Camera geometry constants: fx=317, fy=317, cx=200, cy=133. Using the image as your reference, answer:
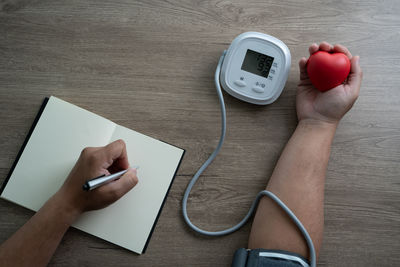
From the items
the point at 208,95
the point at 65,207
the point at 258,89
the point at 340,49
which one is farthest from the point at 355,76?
the point at 65,207

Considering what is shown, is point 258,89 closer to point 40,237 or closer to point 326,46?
point 326,46

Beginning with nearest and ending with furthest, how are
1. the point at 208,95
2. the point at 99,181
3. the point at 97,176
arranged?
1. the point at 99,181
2. the point at 97,176
3. the point at 208,95

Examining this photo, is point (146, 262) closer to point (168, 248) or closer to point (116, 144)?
point (168, 248)

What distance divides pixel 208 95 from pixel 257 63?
0.43 feet

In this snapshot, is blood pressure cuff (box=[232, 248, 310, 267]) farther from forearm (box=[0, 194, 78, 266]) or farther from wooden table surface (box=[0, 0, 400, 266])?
forearm (box=[0, 194, 78, 266])

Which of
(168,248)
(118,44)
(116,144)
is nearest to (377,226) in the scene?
(168,248)

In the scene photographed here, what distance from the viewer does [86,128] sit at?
2.27 feet

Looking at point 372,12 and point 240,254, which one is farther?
point 372,12

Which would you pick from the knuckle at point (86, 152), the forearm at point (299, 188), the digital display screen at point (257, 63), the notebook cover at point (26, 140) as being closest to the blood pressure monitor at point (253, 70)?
the digital display screen at point (257, 63)

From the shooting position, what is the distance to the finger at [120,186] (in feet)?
2.04

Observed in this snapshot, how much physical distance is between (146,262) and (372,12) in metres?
0.77

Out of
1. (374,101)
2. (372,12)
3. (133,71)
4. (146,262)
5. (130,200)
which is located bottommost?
(146,262)

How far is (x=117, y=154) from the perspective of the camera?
0.64 meters

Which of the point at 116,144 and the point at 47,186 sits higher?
the point at 116,144
